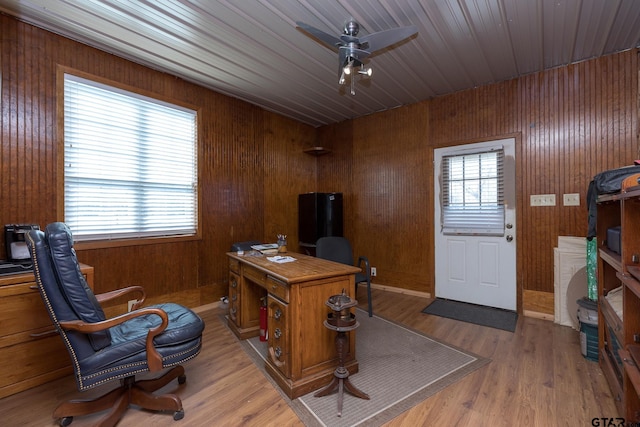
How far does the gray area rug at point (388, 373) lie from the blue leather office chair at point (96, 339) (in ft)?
2.62

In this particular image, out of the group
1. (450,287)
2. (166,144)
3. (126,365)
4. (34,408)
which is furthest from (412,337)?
(166,144)

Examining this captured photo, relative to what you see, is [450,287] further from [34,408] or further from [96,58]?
[96,58]

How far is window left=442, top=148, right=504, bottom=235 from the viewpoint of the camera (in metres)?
3.46

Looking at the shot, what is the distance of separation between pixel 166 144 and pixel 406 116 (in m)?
3.26

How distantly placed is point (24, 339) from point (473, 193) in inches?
179

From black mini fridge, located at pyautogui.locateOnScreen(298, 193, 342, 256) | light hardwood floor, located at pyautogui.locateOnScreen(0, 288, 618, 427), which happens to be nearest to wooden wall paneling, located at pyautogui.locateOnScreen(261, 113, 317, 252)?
black mini fridge, located at pyautogui.locateOnScreen(298, 193, 342, 256)

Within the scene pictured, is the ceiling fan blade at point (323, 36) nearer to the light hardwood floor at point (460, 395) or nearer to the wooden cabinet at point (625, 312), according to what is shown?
the wooden cabinet at point (625, 312)

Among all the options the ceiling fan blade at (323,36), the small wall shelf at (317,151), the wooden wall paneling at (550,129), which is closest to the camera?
the ceiling fan blade at (323,36)

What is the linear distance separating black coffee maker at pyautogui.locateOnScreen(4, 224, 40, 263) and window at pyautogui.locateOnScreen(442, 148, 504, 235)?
14.3ft

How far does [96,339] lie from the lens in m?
1.54

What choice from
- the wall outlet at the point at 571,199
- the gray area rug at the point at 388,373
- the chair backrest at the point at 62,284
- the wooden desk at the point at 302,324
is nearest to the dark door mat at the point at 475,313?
the gray area rug at the point at 388,373

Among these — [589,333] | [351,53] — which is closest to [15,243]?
[351,53]

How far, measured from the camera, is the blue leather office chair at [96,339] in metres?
1.46

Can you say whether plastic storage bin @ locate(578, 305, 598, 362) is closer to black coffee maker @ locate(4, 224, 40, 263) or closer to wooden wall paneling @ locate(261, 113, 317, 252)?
wooden wall paneling @ locate(261, 113, 317, 252)
